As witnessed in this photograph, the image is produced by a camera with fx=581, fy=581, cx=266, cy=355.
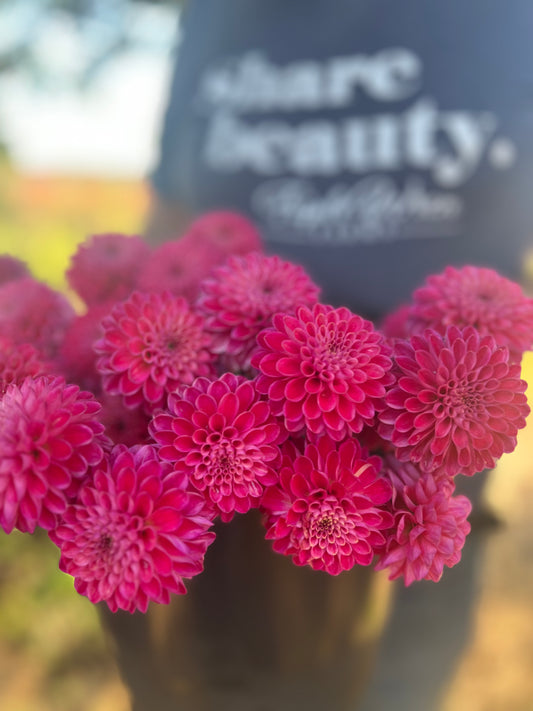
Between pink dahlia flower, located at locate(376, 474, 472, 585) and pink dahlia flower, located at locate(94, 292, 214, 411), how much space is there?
0.11m

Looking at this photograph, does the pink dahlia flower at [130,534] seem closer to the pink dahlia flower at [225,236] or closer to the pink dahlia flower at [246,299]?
the pink dahlia flower at [246,299]

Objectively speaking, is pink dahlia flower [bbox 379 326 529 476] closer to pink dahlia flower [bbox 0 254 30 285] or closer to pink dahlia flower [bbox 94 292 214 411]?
pink dahlia flower [bbox 94 292 214 411]

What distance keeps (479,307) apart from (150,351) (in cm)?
16

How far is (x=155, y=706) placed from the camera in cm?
34

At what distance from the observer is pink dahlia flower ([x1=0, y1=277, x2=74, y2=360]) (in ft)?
1.10

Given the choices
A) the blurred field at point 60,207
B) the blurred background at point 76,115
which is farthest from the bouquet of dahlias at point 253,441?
the blurred field at point 60,207

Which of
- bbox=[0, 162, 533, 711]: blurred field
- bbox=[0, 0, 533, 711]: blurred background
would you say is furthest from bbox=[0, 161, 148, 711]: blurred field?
bbox=[0, 0, 533, 711]: blurred background

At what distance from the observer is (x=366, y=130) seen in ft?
1.90

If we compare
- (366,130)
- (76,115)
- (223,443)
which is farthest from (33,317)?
(76,115)

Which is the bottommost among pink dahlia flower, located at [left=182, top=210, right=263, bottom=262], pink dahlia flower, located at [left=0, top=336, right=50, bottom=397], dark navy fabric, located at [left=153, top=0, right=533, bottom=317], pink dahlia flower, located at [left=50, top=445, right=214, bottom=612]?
pink dahlia flower, located at [left=50, top=445, right=214, bottom=612]

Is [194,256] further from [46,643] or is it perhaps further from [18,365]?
[46,643]

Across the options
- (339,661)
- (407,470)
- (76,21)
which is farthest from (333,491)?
(76,21)

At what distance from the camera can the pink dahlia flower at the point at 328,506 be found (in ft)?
0.76

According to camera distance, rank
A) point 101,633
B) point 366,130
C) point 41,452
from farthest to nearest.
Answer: point 366,130
point 101,633
point 41,452
